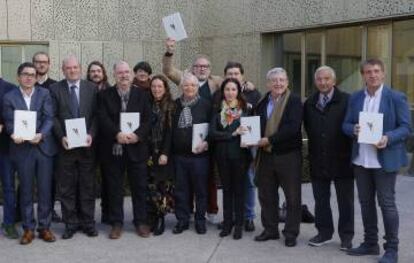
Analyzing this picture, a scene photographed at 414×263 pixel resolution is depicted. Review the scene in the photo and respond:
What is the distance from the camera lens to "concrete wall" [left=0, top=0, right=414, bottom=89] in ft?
42.1

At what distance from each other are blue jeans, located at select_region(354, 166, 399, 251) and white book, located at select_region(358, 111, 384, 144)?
0.31 metres

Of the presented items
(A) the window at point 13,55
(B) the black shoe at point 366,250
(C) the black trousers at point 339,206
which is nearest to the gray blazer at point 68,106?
(C) the black trousers at point 339,206

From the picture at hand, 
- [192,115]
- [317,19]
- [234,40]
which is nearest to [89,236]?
[192,115]

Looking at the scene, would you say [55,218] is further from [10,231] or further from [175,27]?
[175,27]

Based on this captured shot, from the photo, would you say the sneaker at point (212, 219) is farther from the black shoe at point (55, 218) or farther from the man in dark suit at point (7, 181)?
the man in dark suit at point (7, 181)

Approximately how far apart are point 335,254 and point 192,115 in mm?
1998

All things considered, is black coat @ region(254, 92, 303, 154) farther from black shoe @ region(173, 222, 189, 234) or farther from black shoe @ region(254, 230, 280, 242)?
black shoe @ region(173, 222, 189, 234)

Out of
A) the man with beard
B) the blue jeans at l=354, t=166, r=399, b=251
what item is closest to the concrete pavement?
the blue jeans at l=354, t=166, r=399, b=251

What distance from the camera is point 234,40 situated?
44.2 ft

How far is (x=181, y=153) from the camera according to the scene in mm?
6258

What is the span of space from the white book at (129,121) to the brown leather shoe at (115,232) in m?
1.04

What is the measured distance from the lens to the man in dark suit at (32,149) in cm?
585

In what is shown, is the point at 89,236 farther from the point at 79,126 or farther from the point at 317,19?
the point at 317,19

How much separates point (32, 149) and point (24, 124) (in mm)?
292
